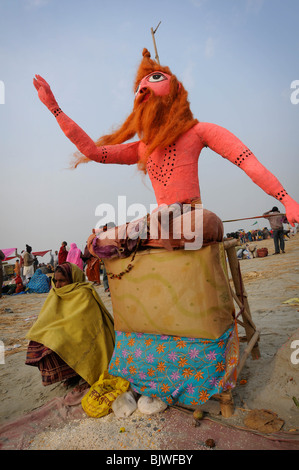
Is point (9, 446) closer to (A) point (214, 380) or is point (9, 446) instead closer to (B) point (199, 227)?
(A) point (214, 380)

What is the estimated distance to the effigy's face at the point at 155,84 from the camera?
2.22 meters

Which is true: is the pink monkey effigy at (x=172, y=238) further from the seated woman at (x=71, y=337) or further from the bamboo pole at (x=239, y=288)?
the bamboo pole at (x=239, y=288)

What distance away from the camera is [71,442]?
1.65 m

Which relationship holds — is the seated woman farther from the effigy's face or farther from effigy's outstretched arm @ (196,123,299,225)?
the effigy's face

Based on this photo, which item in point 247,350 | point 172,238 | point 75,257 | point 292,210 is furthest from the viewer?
point 75,257

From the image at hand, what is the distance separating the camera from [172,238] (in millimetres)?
1686

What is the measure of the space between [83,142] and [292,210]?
1.70m

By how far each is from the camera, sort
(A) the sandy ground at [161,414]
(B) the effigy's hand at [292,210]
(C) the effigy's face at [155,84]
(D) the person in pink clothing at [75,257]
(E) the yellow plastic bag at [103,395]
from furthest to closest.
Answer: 1. (D) the person in pink clothing at [75,257]
2. (C) the effigy's face at [155,84]
3. (E) the yellow plastic bag at [103,395]
4. (B) the effigy's hand at [292,210]
5. (A) the sandy ground at [161,414]

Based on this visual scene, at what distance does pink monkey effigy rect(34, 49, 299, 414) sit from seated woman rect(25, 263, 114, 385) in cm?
35

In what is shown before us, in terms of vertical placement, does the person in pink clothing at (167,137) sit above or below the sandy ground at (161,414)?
above

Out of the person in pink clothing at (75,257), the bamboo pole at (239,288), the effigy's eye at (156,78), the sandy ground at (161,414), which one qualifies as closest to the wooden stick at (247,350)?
the bamboo pole at (239,288)

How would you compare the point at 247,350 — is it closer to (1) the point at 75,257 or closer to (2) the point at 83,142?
A: (2) the point at 83,142

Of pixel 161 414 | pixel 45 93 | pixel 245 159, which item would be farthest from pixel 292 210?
pixel 45 93

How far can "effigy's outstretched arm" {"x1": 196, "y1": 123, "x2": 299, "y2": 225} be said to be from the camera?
1.86 m
